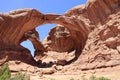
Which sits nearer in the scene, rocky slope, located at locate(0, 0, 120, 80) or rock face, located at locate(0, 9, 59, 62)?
rocky slope, located at locate(0, 0, 120, 80)

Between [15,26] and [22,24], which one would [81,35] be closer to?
[22,24]

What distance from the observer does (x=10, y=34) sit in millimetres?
25594

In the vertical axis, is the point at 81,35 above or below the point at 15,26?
below

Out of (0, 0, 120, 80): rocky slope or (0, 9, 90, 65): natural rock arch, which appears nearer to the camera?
(0, 0, 120, 80): rocky slope

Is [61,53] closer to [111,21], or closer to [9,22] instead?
[9,22]

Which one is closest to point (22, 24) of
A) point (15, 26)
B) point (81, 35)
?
point (15, 26)

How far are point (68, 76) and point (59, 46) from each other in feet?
43.7

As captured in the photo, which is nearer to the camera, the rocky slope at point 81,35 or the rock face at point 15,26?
the rocky slope at point 81,35

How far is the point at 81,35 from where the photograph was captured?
27.1m

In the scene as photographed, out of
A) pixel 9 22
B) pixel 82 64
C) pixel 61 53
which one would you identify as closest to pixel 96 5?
pixel 82 64

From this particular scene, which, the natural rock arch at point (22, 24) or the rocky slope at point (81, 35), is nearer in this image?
the rocky slope at point (81, 35)

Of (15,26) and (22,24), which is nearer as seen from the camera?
(15,26)

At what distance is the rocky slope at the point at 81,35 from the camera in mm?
21391

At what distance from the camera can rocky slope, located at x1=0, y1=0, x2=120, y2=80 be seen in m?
21.4
